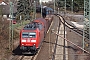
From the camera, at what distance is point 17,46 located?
28.8 metres

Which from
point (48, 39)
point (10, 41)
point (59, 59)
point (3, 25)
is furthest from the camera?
point (48, 39)

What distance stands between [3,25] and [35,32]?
842 centimetres

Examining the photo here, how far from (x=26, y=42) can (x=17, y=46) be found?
5682 millimetres

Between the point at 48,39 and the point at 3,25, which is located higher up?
the point at 3,25

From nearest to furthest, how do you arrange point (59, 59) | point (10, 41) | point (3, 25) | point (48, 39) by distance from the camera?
point (59, 59), point (10, 41), point (3, 25), point (48, 39)

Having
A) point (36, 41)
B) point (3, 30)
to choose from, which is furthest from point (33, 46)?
point (3, 30)

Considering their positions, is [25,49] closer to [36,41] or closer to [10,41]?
[36,41]

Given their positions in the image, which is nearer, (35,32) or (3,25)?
(35,32)

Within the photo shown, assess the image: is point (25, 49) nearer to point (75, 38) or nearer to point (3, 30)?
point (3, 30)

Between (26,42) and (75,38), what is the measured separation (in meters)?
12.6

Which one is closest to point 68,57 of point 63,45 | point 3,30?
point 63,45

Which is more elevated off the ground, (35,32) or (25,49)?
(35,32)

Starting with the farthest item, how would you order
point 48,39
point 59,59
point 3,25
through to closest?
point 48,39
point 3,25
point 59,59

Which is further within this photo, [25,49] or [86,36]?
[86,36]
